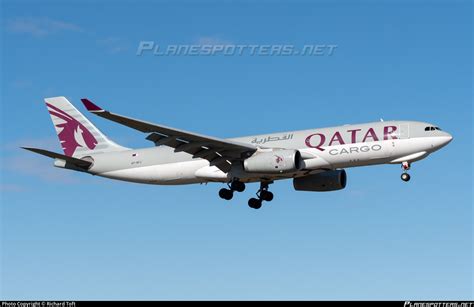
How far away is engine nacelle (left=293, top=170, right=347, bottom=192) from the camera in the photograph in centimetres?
4769

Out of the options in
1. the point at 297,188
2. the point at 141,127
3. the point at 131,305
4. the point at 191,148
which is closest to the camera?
the point at 131,305

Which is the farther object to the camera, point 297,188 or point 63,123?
point 63,123

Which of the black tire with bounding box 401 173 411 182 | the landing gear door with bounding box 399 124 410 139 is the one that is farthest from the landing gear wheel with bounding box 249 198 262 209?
the landing gear door with bounding box 399 124 410 139

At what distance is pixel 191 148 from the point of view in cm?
4469

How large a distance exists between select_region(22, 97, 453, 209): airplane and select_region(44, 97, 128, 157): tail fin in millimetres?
536

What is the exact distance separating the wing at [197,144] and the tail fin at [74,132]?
6.62 m

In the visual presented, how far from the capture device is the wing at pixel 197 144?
136 feet

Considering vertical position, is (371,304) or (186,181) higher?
(186,181)

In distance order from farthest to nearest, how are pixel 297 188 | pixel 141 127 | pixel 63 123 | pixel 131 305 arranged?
pixel 63 123
pixel 297 188
pixel 141 127
pixel 131 305

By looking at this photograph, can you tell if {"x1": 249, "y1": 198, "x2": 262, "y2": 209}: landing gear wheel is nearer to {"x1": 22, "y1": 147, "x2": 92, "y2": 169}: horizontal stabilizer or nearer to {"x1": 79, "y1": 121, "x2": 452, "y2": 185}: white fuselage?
{"x1": 79, "y1": 121, "x2": 452, "y2": 185}: white fuselage

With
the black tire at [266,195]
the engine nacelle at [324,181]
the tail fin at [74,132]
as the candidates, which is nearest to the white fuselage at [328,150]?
the black tire at [266,195]

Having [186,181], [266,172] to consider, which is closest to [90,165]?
[186,181]

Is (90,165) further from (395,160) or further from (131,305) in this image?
(131,305)

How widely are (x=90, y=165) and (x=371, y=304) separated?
78.1 ft
